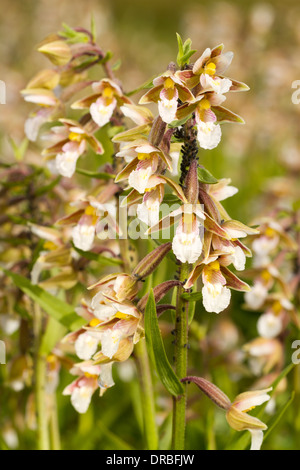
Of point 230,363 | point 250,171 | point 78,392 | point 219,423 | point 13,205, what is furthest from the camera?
point 250,171

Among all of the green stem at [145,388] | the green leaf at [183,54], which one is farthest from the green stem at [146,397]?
the green leaf at [183,54]

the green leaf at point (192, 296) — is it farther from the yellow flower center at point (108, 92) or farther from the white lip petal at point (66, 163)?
the yellow flower center at point (108, 92)

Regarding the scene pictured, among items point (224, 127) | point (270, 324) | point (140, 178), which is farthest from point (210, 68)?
point (224, 127)

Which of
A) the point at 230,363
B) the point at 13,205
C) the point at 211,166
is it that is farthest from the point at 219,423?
the point at 211,166

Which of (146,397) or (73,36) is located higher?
(73,36)

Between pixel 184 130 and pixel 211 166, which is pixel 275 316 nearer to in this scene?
pixel 184 130

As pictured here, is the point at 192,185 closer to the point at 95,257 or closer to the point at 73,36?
the point at 95,257
